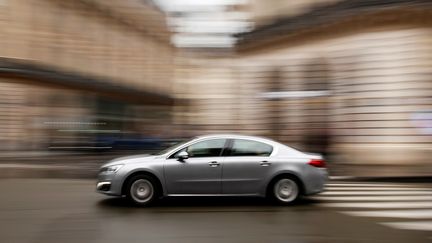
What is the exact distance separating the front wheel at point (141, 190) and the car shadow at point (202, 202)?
128 millimetres

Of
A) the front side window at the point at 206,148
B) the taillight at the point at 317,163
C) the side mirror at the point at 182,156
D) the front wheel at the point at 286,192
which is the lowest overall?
the front wheel at the point at 286,192

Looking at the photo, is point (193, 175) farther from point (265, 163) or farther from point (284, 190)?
point (284, 190)

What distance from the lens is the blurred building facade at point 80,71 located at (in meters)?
28.4

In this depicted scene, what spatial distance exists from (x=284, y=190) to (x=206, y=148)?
5.30 feet

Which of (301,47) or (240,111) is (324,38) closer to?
(301,47)

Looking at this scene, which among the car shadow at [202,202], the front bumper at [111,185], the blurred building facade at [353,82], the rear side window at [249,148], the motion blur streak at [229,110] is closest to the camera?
the motion blur streak at [229,110]

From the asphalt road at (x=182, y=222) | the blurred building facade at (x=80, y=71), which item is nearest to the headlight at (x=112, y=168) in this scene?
the asphalt road at (x=182, y=222)

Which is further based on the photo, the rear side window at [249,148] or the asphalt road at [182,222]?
the rear side window at [249,148]

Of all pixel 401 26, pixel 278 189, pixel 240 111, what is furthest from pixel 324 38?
pixel 278 189

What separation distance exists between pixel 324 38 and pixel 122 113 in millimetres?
16329

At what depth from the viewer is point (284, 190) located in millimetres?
9484

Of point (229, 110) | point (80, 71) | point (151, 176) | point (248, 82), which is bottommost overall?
point (151, 176)

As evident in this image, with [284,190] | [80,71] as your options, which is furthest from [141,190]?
[80,71]

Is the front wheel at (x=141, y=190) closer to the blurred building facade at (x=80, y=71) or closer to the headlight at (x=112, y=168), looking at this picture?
the headlight at (x=112, y=168)
